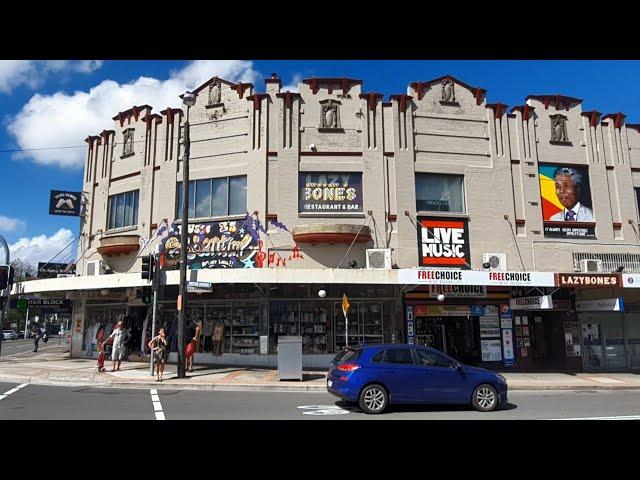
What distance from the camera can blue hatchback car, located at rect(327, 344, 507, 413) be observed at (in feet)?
37.8

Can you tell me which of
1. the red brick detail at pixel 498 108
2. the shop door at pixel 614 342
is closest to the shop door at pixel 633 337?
the shop door at pixel 614 342

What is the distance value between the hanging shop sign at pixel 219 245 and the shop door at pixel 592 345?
13819 mm

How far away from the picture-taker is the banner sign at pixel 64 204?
25.8m

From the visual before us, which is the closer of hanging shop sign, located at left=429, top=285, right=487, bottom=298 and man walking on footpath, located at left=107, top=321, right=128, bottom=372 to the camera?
man walking on footpath, located at left=107, top=321, right=128, bottom=372

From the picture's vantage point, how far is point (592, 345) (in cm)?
2238

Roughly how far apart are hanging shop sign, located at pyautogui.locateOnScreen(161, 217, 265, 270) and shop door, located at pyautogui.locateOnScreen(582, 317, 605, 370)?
1382cm

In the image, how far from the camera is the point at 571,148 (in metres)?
23.6

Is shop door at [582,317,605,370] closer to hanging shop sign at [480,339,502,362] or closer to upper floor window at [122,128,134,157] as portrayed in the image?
hanging shop sign at [480,339,502,362]

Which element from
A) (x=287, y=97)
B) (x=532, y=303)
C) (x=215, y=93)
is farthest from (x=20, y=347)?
(x=532, y=303)

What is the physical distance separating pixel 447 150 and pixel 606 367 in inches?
439

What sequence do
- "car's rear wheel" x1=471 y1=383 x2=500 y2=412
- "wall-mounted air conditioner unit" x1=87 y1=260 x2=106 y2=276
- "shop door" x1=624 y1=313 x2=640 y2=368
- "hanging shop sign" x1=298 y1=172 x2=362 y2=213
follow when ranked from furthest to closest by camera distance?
"wall-mounted air conditioner unit" x1=87 y1=260 x2=106 y2=276 < "shop door" x1=624 y1=313 x2=640 y2=368 < "hanging shop sign" x1=298 y1=172 x2=362 y2=213 < "car's rear wheel" x1=471 y1=383 x2=500 y2=412

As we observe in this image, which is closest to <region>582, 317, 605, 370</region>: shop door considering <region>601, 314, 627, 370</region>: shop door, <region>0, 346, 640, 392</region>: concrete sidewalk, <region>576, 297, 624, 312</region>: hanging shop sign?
<region>601, 314, 627, 370</region>: shop door
